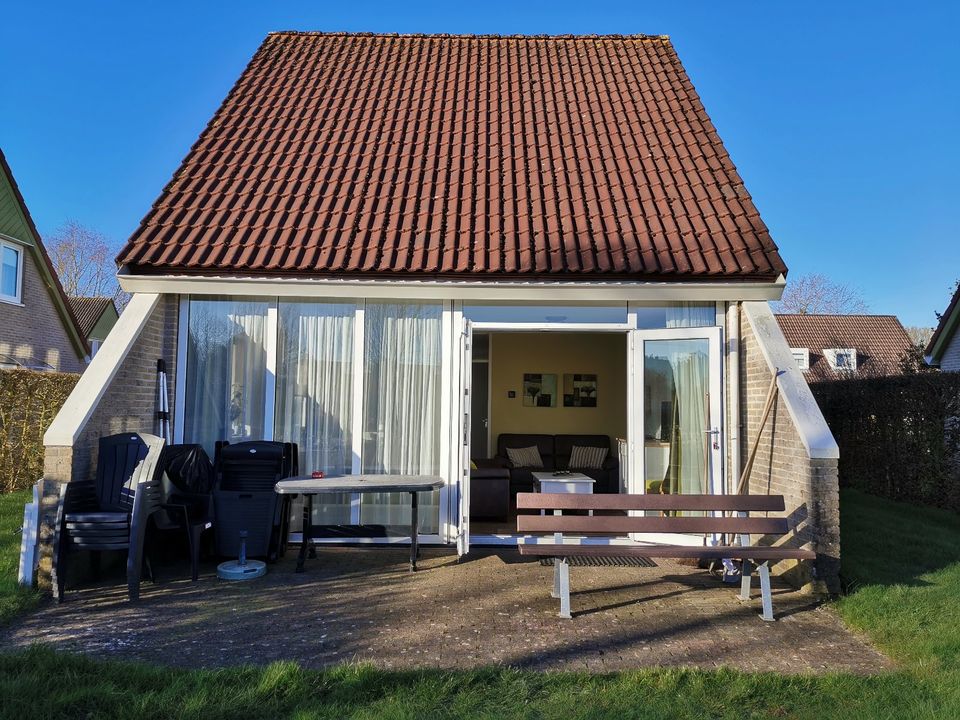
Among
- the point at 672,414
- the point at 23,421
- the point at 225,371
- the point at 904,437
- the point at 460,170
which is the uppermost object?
the point at 460,170

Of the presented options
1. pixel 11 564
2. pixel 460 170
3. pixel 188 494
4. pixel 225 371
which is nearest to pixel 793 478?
pixel 460 170

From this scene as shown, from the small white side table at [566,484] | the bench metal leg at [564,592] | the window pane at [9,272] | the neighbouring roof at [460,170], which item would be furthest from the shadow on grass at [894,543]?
the window pane at [9,272]

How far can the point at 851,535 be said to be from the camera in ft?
25.7

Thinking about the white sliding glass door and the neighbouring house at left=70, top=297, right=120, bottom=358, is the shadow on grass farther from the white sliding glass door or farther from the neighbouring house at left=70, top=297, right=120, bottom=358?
the neighbouring house at left=70, top=297, right=120, bottom=358

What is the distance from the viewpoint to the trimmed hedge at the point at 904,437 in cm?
995

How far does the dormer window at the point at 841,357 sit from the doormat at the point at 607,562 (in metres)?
27.6

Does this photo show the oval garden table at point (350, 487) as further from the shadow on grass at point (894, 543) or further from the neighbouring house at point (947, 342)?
the neighbouring house at point (947, 342)

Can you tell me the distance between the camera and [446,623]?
4.93 m

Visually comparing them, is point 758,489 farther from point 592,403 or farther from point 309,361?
point 592,403

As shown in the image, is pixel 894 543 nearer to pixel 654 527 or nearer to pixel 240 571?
pixel 654 527

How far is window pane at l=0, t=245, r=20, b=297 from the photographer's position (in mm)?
16641

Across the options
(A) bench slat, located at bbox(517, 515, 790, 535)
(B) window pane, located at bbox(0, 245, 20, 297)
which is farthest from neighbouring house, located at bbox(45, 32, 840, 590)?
(B) window pane, located at bbox(0, 245, 20, 297)

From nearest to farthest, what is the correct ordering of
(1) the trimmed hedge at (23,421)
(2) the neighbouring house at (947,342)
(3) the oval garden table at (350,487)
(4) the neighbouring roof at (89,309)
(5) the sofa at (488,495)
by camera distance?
(3) the oval garden table at (350,487) → (5) the sofa at (488,495) → (1) the trimmed hedge at (23,421) → (2) the neighbouring house at (947,342) → (4) the neighbouring roof at (89,309)

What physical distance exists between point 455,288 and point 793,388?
3279 millimetres
